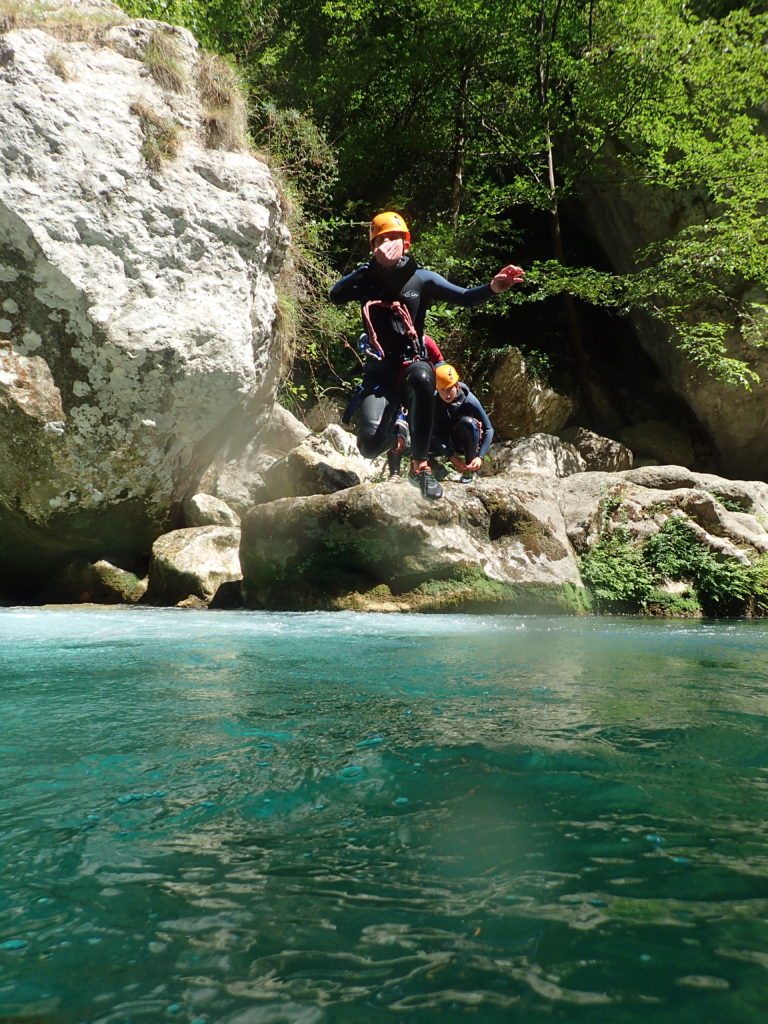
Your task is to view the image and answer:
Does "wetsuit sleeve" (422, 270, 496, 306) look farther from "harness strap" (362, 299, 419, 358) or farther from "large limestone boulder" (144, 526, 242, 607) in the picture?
"large limestone boulder" (144, 526, 242, 607)

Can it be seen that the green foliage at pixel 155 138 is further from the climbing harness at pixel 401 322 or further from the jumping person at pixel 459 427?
the jumping person at pixel 459 427

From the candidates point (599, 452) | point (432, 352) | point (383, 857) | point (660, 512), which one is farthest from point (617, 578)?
point (383, 857)

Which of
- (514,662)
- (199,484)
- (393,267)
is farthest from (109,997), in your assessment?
(199,484)

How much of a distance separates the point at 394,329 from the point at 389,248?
0.65 metres

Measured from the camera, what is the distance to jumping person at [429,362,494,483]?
6.87 metres

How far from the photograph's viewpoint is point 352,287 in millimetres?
6070

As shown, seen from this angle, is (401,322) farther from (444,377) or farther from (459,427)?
(459,427)

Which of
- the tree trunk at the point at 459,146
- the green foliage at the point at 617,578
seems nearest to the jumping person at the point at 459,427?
the green foliage at the point at 617,578

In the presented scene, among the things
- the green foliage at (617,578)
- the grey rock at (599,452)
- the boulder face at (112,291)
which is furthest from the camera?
the grey rock at (599,452)

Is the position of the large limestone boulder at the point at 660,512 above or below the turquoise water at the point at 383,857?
above

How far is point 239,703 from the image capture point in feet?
7.00

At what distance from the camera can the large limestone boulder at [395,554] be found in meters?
7.19

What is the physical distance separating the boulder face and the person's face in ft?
11.3

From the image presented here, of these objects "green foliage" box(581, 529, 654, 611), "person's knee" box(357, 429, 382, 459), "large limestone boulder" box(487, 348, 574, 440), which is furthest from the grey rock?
"person's knee" box(357, 429, 382, 459)
